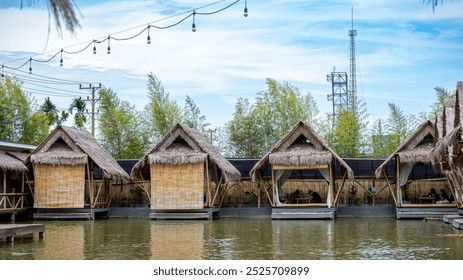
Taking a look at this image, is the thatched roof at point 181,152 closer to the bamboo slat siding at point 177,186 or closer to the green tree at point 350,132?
the bamboo slat siding at point 177,186

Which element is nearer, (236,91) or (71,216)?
(236,91)

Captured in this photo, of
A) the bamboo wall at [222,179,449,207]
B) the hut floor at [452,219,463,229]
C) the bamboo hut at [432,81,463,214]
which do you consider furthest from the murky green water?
the bamboo wall at [222,179,449,207]

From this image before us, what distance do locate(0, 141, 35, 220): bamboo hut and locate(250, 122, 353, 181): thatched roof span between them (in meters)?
5.77

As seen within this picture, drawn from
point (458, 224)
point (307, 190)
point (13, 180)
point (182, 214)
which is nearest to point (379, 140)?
point (307, 190)

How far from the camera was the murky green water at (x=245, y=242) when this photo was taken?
8359 millimetres

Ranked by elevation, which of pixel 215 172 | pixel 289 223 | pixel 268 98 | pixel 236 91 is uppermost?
pixel 268 98

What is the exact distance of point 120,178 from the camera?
17141 millimetres

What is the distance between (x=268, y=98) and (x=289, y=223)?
891 centimetres

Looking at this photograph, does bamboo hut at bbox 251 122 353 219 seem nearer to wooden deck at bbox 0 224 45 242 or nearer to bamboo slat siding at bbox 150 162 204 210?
bamboo slat siding at bbox 150 162 204 210

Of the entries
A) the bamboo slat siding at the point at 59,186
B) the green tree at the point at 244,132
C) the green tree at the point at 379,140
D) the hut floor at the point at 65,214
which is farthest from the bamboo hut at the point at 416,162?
the green tree at the point at 244,132

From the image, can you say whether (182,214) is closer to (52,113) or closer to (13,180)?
(13,180)

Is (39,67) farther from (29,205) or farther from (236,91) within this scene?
(29,205)

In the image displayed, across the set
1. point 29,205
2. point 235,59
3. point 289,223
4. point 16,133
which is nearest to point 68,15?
point 235,59

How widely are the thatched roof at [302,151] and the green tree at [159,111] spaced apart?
21.9 ft
